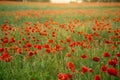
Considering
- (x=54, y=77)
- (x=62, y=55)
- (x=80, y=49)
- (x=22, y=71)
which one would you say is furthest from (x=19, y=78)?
(x=80, y=49)

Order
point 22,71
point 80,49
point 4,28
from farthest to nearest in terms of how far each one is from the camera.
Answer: point 4,28, point 80,49, point 22,71

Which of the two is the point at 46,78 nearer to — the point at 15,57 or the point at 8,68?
the point at 8,68

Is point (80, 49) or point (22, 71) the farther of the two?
point (80, 49)

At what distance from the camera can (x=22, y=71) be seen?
11.6 feet

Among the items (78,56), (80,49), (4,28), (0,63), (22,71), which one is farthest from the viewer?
(4,28)

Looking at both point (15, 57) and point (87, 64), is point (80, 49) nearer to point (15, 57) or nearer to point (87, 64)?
point (87, 64)

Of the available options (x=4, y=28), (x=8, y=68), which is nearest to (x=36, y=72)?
(x=8, y=68)

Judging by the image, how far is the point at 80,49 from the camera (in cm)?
451

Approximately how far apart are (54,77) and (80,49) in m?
1.32

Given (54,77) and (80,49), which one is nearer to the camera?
(54,77)

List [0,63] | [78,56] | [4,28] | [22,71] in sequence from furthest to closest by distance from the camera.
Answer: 1. [4,28]
2. [78,56]
3. [0,63]
4. [22,71]

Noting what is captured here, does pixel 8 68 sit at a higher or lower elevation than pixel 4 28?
lower

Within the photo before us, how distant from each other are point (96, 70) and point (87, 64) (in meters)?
0.30

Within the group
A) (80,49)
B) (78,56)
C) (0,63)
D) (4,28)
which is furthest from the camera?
(4,28)
